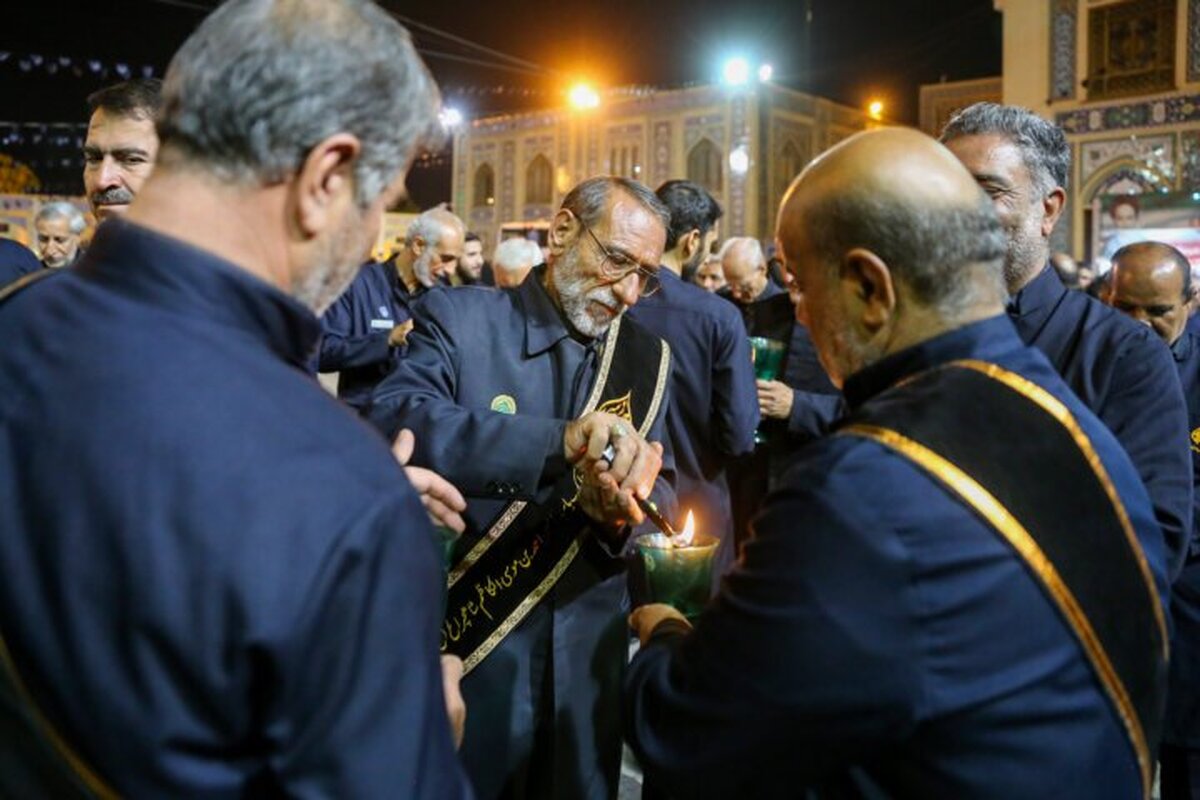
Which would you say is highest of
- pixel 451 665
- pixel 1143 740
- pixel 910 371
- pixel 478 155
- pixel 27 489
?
pixel 478 155

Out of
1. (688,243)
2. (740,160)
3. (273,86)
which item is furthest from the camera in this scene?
(740,160)

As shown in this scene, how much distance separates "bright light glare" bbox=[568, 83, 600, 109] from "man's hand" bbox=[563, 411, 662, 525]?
35324mm

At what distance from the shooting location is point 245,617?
1019 mm

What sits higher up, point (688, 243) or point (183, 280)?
point (688, 243)

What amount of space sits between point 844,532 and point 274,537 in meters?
0.79

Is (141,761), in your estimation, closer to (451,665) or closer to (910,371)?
(451,665)

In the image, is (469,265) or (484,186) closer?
(469,265)

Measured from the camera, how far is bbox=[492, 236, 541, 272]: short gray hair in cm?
781

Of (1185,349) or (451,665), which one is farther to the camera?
(1185,349)

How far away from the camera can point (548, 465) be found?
247 cm

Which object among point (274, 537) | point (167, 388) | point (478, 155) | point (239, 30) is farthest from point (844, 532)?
point (478, 155)

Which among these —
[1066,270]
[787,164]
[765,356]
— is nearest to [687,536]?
[765,356]

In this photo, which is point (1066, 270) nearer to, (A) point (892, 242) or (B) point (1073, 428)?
(B) point (1073, 428)

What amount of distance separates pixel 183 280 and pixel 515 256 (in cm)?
684
